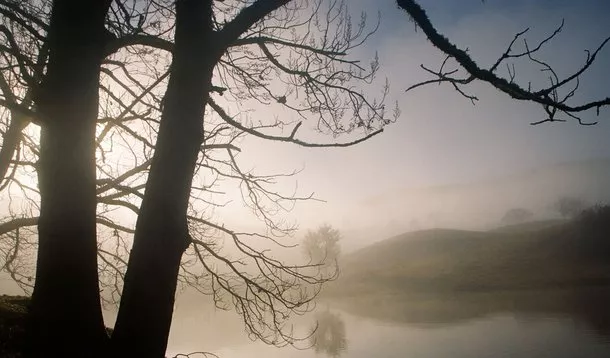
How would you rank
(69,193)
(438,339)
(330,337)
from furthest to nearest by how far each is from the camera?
(330,337) < (438,339) < (69,193)

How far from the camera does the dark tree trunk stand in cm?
187

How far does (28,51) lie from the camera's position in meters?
3.75

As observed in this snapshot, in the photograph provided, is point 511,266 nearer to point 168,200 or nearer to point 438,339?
point 438,339

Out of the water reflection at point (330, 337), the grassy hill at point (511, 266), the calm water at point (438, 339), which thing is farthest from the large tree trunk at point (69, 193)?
the grassy hill at point (511, 266)

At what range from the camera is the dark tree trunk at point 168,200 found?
1.87 metres

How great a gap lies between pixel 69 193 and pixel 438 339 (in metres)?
25.2

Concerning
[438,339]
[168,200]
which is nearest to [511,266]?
[438,339]

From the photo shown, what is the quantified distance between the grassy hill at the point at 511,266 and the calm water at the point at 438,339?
25.0 metres

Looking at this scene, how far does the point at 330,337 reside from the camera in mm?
27500

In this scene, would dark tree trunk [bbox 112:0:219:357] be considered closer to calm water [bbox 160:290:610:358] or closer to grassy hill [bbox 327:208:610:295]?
calm water [bbox 160:290:610:358]

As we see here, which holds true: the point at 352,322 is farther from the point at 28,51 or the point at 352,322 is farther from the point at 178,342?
the point at 28,51

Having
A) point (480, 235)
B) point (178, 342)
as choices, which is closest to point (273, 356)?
point (178, 342)

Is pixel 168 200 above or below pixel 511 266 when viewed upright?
below

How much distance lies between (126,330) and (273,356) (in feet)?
72.6
